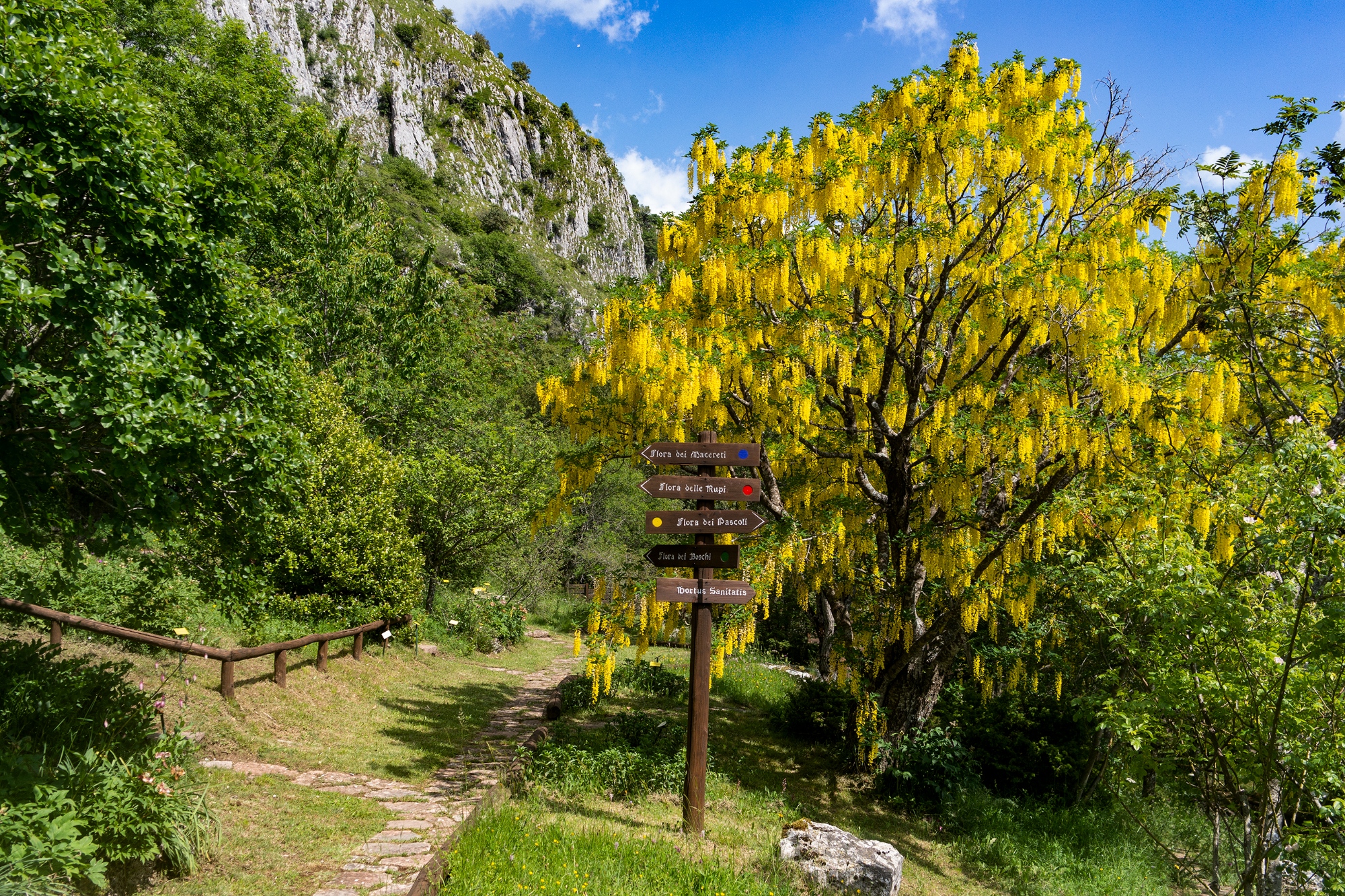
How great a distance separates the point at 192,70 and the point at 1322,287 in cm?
2265

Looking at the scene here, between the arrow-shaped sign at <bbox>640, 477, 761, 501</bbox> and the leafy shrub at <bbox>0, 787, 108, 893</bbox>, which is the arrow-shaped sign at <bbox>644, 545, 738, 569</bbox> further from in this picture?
the leafy shrub at <bbox>0, 787, 108, 893</bbox>

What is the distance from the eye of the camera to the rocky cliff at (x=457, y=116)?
80812 mm

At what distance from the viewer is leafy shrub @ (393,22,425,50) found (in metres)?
96.9

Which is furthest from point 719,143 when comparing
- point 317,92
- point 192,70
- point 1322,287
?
point 317,92

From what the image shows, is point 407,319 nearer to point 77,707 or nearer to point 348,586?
point 348,586

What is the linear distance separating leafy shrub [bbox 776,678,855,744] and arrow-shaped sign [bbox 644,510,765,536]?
485cm

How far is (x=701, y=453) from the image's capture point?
22.3 ft

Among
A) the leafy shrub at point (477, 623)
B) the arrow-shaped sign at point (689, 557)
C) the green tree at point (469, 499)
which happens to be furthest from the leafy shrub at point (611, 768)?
the leafy shrub at point (477, 623)

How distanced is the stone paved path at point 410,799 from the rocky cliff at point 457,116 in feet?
241

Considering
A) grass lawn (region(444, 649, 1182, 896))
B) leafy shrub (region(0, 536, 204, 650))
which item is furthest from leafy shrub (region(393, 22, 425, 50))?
grass lawn (region(444, 649, 1182, 896))

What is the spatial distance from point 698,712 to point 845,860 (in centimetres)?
167

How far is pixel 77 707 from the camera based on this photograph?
4.76 m

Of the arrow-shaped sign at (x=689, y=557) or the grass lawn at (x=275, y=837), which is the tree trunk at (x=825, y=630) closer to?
the arrow-shaped sign at (x=689, y=557)

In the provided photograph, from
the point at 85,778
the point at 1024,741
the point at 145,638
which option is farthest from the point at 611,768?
the point at 1024,741
